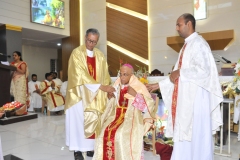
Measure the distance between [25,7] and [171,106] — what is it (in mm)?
8024

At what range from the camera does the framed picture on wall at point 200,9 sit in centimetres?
651

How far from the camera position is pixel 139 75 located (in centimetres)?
356

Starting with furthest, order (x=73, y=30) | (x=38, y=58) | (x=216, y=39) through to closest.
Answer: (x=38, y=58) → (x=73, y=30) → (x=216, y=39)

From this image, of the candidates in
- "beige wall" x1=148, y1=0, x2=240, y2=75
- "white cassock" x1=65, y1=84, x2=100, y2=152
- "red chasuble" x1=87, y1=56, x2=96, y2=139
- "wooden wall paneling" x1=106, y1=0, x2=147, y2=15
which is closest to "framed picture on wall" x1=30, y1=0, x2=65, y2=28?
"wooden wall paneling" x1=106, y1=0, x2=147, y2=15

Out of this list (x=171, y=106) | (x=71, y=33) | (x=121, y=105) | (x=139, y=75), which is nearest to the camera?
(x=171, y=106)

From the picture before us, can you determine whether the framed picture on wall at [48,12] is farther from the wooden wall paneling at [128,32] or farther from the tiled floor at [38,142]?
the tiled floor at [38,142]

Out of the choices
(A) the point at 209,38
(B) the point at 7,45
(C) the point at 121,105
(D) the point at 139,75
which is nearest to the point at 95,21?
(B) the point at 7,45

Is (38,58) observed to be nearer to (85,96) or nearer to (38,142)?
(38,142)

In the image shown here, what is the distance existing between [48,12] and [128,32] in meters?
3.65

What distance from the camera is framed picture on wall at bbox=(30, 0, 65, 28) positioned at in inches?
335

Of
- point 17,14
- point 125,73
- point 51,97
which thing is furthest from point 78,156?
point 17,14

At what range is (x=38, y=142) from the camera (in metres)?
3.78

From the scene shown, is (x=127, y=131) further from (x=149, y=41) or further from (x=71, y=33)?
(x=71, y=33)

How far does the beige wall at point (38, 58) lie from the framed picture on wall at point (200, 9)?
9804 mm
